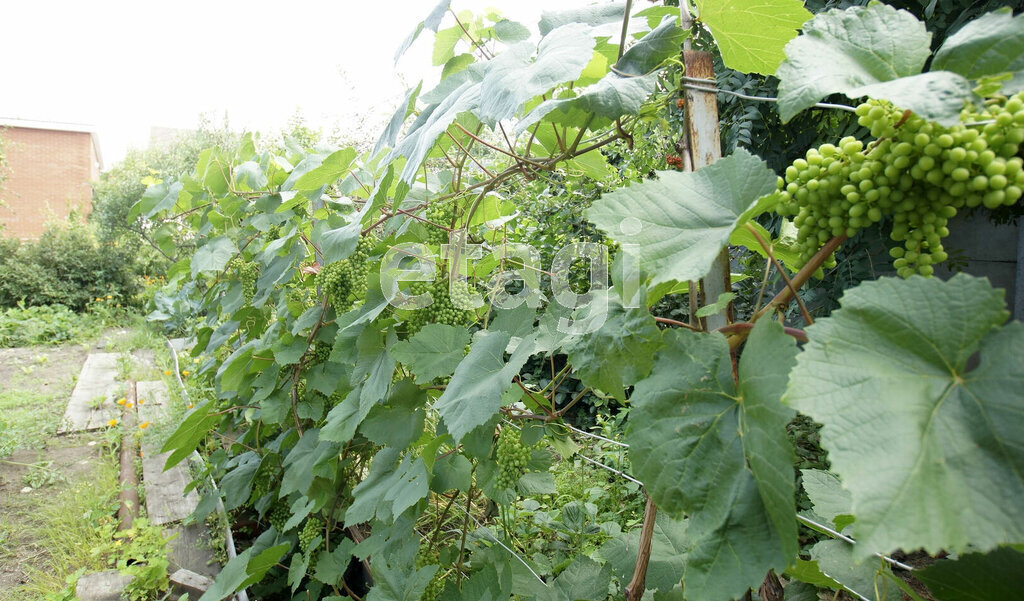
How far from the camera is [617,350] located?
0.68 metres

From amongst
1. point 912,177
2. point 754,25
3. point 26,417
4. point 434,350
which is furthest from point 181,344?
point 912,177

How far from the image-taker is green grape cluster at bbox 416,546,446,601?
4.03 feet

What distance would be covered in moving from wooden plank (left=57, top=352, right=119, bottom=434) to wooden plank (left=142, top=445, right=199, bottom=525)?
1720 mm

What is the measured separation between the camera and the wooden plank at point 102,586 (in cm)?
211

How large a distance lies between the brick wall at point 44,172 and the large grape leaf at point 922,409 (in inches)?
882

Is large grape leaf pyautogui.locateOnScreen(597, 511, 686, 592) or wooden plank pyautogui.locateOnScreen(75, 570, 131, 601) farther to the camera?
wooden plank pyautogui.locateOnScreen(75, 570, 131, 601)

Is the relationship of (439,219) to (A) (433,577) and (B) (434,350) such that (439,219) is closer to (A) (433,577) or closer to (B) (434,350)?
(B) (434,350)

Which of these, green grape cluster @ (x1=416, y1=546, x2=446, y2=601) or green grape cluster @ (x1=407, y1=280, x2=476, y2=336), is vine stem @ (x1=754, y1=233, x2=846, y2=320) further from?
green grape cluster @ (x1=416, y1=546, x2=446, y2=601)

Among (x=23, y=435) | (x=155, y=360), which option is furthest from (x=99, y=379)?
(x=23, y=435)

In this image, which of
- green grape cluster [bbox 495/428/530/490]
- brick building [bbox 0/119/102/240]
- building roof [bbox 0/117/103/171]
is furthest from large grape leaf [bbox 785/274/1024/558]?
building roof [bbox 0/117/103/171]

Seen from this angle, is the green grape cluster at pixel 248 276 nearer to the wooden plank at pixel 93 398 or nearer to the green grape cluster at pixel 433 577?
the green grape cluster at pixel 433 577

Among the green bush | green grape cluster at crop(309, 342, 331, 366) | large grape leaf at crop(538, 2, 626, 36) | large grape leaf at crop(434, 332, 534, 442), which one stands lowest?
the green bush

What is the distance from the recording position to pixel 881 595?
0.73m

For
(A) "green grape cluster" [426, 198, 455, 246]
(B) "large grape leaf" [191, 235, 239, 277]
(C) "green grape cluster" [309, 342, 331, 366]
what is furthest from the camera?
(B) "large grape leaf" [191, 235, 239, 277]
